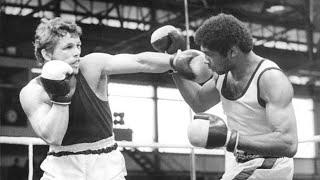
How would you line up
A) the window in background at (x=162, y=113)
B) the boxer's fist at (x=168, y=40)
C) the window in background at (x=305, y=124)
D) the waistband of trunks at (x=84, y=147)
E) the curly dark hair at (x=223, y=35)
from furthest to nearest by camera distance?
1. the window in background at (x=162, y=113)
2. the window in background at (x=305, y=124)
3. the boxer's fist at (x=168, y=40)
4. the waistband of trunks at (x=84, y=147)
5. the curly dark hair at (x=223, y=35)

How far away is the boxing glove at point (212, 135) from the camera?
6.06ft

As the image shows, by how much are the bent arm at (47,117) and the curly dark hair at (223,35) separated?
0.56 metres

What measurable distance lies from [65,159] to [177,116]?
5.22m

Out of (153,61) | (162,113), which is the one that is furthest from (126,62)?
(162,113)

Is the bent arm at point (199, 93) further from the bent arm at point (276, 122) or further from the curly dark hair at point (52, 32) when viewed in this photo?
the curly dark hair at point (52, 32)

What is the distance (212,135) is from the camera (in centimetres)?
184

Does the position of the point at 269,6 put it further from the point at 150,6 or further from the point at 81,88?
the point at 81,88

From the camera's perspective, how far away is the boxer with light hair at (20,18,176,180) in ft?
6.77

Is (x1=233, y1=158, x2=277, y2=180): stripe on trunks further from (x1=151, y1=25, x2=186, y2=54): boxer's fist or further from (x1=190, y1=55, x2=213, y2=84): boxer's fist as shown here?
(x1=151, y1=25, x2=186, y2=54): boxer's fist

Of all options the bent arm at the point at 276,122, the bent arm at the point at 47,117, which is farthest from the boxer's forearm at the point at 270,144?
the bent arm at the point at 47,117

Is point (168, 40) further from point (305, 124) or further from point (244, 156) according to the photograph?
point (305, 124)

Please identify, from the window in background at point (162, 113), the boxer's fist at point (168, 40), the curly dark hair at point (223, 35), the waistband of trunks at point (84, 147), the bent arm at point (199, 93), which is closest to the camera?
the curly dark hair at point (223, 35)

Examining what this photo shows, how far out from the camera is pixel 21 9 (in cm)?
710

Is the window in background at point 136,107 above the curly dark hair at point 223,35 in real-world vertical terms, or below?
below
